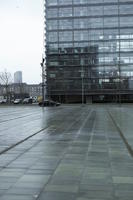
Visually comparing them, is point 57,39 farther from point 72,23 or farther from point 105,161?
point 105,161

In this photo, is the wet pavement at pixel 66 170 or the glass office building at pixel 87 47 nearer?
the wet pavement at pixel 66 170

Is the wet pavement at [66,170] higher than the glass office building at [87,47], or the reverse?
the glass office building at [87,47]

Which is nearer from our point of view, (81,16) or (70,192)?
(70,192)

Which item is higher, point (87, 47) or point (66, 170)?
point (87, 47)

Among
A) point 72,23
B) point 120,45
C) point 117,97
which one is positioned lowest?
point 117,97

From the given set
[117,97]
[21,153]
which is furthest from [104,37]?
[21,153]

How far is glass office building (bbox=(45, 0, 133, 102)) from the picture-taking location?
377 feet

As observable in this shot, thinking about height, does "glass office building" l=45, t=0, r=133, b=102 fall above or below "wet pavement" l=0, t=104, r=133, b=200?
above

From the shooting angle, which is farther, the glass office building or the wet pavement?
the glass office building

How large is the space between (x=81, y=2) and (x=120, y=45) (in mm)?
18352

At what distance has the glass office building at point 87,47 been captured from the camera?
377 ft

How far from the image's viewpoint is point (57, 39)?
117m

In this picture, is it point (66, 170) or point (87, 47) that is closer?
point (66, 170)

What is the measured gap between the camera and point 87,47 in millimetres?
116312
